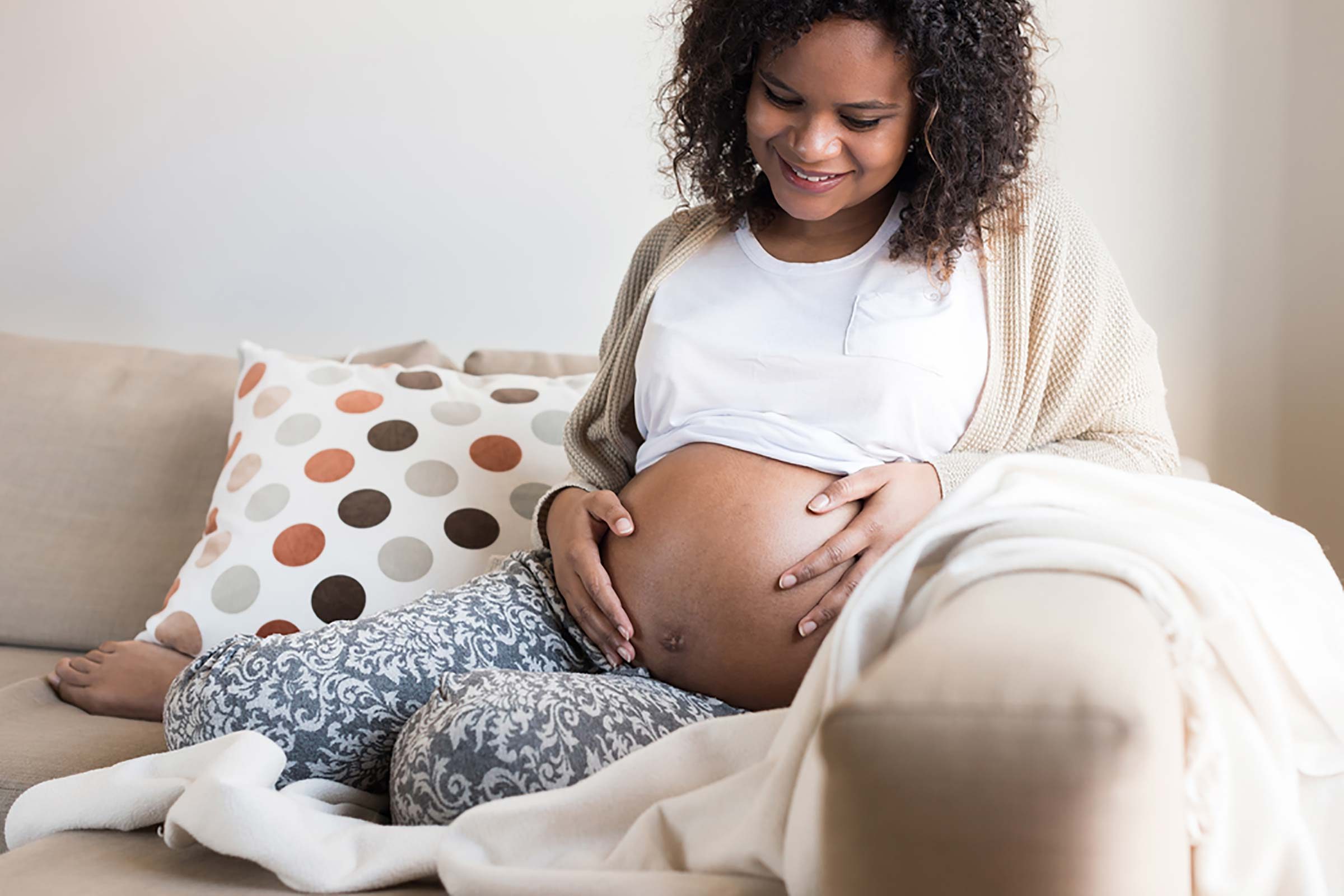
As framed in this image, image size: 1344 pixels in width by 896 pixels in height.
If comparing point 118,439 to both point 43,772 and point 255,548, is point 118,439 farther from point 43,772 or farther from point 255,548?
point 43,772

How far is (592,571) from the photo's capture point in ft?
3.60

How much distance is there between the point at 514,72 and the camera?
1930 mm

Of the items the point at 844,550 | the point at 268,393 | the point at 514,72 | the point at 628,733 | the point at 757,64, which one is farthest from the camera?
the point at 514,72

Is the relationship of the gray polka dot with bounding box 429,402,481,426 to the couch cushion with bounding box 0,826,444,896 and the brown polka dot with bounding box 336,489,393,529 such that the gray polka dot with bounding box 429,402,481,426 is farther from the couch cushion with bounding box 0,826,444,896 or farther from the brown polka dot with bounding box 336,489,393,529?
the couch cushion with bounding box 0,826,444,896

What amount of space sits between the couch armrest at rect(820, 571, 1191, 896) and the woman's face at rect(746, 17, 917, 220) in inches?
27.5

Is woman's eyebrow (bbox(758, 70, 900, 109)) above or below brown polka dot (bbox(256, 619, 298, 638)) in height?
above

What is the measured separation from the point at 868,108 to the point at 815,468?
1.12 feet

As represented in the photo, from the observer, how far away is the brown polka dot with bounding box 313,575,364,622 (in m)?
1.36

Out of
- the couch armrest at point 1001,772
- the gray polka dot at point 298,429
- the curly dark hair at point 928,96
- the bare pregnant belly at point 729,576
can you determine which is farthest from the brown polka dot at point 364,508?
the couch armrest at point 1001,772

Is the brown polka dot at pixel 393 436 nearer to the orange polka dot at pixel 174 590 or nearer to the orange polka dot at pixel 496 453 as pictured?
the orange polka dot at pixel 496 453

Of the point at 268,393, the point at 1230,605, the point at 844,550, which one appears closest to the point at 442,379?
the point at 268,393

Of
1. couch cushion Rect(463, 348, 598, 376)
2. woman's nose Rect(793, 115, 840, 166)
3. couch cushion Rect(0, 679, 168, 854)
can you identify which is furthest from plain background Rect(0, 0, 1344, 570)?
couch cushion Rect(0, 679, 168, 854)

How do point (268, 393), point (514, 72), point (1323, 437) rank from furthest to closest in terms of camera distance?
point (514, 72) < point (1323, 437) < point (268, 393)

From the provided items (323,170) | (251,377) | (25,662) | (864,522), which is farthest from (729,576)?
(323,170)
